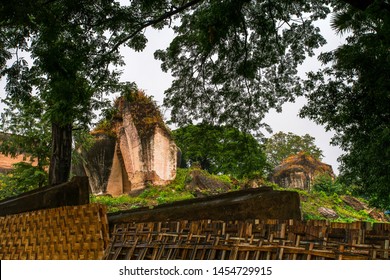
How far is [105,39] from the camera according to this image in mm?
9328

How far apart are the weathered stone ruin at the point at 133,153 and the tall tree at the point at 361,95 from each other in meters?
11.6

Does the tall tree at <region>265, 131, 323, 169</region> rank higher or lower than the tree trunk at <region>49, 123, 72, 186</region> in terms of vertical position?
higher

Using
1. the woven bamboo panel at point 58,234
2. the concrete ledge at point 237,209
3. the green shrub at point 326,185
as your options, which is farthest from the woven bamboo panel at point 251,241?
the green shrub at point 326,185

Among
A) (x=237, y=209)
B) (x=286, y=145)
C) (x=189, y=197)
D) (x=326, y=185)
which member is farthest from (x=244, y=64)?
(x=286, y=145)

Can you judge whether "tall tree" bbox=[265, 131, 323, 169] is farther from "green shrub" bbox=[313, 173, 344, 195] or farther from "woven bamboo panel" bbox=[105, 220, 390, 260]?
"woven bamboo panel" bbox=[105, 220, 390, 260]

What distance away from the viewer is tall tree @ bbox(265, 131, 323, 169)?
5134 cm

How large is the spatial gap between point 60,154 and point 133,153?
13301 mm

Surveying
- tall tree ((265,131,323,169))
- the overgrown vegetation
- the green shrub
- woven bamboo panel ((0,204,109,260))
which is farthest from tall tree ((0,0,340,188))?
tall tree ((265,131,323,169))

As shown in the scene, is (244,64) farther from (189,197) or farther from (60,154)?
(189,197)

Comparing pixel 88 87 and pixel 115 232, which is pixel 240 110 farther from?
pixel 115 232

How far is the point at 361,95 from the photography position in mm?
9570

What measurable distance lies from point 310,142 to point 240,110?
42662 millimetres

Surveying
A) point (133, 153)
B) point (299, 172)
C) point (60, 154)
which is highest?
point (133, 153)

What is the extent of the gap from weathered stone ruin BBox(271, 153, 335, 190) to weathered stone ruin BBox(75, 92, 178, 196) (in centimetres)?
1518
